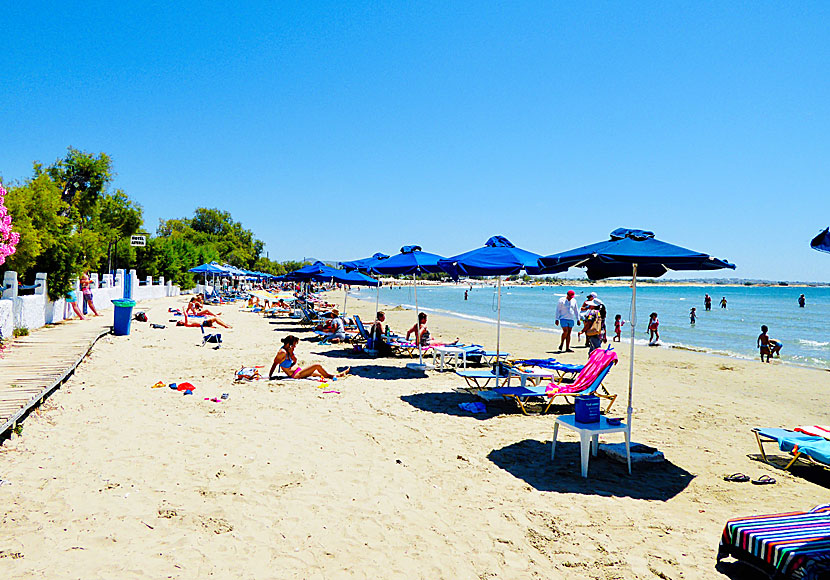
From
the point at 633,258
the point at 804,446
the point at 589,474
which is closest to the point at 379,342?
the point at 589,474

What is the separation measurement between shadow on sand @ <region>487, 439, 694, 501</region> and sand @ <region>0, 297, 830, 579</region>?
24 mm

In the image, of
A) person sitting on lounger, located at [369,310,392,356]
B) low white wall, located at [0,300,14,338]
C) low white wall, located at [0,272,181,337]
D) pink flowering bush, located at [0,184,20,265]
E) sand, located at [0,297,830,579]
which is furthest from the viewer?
person sitting on lounger, located at [369,310,392,356]

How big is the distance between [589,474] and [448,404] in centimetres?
280

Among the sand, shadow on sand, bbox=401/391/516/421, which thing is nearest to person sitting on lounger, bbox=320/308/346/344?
the sand

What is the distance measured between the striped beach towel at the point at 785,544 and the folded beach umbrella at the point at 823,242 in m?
1.60

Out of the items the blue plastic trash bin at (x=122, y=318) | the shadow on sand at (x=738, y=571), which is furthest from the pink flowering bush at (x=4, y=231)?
the shadow on sand at (x=738, y=571)

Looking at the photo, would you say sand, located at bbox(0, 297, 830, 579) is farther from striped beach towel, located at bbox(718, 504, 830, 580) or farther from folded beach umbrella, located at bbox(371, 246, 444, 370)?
folded beach umbrella, located at bbox(371, 246, 444, 370)

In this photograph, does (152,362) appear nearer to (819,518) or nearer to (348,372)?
(348,372)

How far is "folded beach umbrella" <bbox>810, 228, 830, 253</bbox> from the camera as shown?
10.1ft

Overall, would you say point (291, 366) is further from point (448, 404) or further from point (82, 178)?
point (82, 178)

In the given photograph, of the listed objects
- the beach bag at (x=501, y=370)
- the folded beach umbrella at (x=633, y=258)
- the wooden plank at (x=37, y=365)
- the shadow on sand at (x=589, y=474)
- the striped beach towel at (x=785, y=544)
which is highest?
the folded beach umbrella at (x=633, y=258)

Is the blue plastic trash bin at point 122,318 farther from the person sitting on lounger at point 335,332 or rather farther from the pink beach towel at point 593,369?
the pink beach towel at point 593,369

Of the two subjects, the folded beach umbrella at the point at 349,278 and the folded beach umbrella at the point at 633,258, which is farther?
the folded beach umbrella at the point at 349,278

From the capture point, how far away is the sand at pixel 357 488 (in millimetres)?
3221
